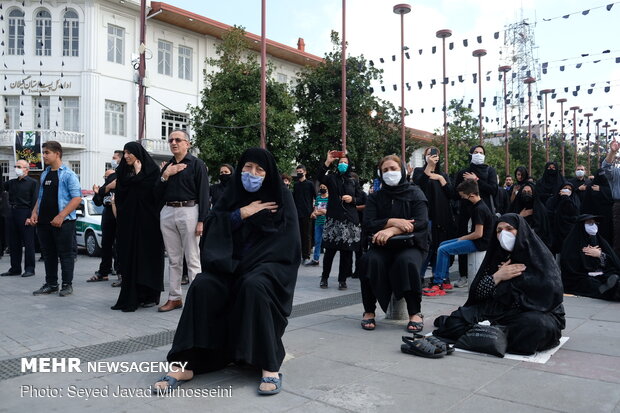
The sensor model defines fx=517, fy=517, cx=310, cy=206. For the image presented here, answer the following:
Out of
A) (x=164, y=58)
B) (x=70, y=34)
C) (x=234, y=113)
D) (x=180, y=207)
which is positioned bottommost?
(x=180, y=207)

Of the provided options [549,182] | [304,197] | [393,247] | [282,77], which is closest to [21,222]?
[304,197]

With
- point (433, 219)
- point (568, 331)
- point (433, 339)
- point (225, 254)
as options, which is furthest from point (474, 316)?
point (433, 219)

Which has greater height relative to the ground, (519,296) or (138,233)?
(138,233)

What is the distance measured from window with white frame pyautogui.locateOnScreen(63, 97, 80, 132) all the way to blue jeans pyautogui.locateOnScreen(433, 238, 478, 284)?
23735 mm

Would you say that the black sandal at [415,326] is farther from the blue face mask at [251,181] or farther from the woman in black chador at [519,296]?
the blue face mask at [251,181]

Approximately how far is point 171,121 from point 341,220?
23477 millimetres

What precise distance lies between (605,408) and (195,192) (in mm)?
4579

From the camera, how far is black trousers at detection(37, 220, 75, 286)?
271 inches

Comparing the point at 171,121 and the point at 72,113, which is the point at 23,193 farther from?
the point at 171,121

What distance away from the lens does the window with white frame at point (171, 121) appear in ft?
94.7

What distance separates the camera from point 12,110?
25.9 meters

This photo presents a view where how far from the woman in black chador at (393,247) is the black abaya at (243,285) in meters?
1.53

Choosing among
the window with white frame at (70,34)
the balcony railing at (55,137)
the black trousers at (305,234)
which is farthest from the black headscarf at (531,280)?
the window with white frame at (70,34)

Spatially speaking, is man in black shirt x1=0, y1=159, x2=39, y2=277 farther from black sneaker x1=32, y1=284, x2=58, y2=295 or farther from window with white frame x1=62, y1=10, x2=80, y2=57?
window with white frame x1=62, y1=10, x2=80, y2=57
